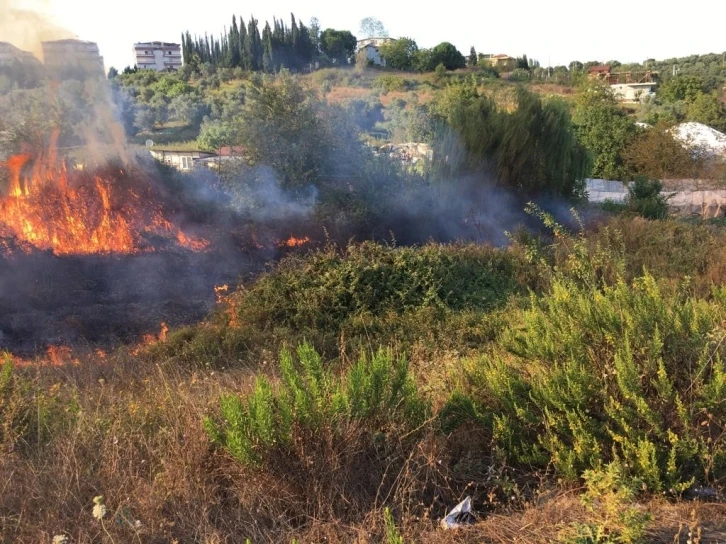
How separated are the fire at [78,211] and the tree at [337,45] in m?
56.3

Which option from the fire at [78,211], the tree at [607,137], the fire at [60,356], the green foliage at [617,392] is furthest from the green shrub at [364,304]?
the tree at [607,137]

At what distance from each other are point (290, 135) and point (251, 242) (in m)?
2.65

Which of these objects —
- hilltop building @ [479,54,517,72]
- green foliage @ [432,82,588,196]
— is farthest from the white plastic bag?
hilltop building @ [479,54,517,72]

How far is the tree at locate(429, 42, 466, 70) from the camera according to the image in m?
62.2

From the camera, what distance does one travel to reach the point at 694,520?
2.75m

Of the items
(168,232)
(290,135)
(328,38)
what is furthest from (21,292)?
(328,38)

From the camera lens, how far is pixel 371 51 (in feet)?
236

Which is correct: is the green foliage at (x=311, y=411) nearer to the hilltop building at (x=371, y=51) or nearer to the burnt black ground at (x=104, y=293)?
the burnt black ground at (x=104, y=293)

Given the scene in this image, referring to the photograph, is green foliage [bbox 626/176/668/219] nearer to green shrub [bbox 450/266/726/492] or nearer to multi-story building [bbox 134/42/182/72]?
green shrub [bbox 450/266/726/492]

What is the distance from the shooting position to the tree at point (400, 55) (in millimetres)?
62344

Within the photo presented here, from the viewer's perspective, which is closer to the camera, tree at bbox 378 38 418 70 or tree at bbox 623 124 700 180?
tree at bbox 623 124 700 180

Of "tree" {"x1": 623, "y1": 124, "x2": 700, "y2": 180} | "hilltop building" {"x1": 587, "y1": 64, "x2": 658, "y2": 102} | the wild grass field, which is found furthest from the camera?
"hilltop building" {"x1": 587, "y1": 64, "x2": 658, "y2": 102}

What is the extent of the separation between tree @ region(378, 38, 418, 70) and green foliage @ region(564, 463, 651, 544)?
209 ft

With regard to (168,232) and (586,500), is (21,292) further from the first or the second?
(586,500)
